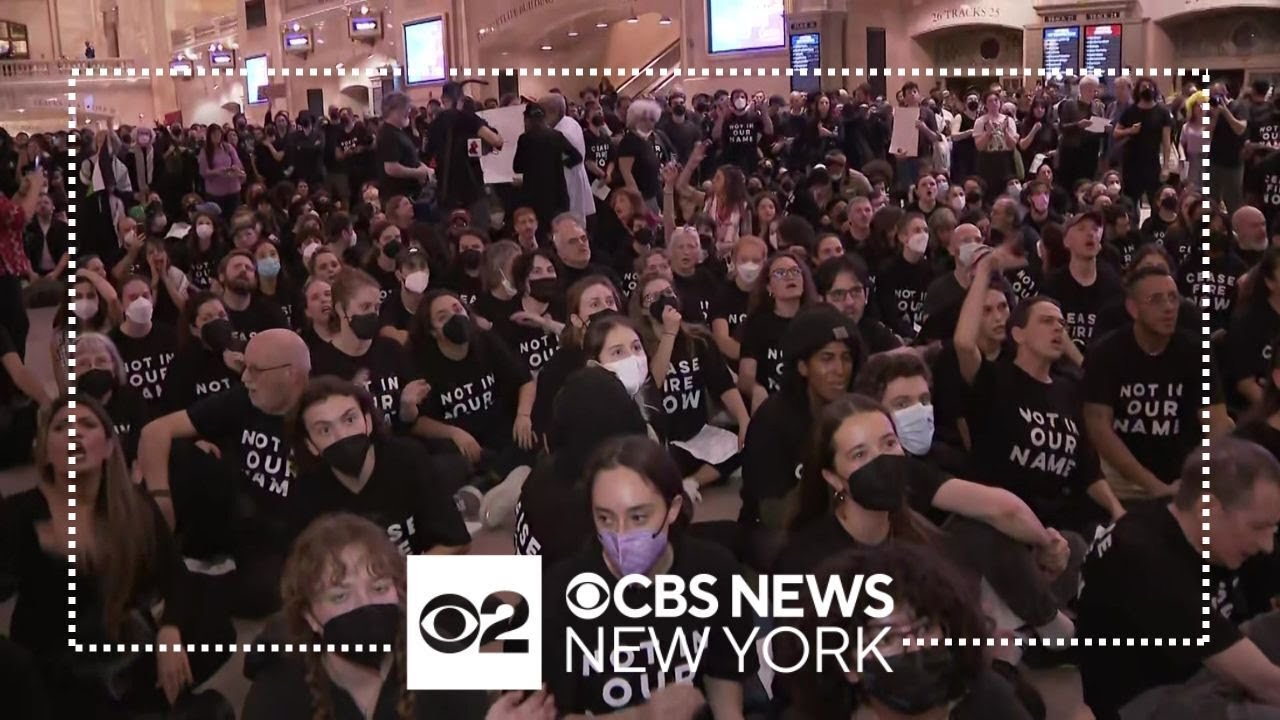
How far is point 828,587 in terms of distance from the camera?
179 centimetres

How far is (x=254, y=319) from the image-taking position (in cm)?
529

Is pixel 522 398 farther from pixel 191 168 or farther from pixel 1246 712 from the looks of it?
pixel 191 168

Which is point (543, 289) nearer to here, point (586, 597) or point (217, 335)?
point (217, 335)

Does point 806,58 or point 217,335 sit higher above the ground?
point 806,58

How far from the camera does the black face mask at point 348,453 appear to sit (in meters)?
2.80

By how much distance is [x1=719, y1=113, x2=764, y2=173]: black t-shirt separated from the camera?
10.8 meters

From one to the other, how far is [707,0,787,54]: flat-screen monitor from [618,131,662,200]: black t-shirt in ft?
32.2

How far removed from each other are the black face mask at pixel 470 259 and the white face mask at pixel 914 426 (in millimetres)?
3621

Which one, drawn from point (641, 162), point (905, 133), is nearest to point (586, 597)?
point (641, 162)

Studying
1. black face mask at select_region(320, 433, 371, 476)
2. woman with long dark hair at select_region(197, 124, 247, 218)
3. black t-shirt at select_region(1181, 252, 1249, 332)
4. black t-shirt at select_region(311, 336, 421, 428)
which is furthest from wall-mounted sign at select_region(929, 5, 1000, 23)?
black face mask at select_region(320, 433, 371, 476)

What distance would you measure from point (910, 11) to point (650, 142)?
10391 millimetres

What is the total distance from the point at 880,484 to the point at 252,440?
6.67 ft

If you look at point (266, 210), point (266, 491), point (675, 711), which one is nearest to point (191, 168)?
point (266, 210)

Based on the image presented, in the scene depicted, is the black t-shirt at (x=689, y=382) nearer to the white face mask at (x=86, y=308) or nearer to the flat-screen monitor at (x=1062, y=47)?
the white face mask at (x=86, y=308)
